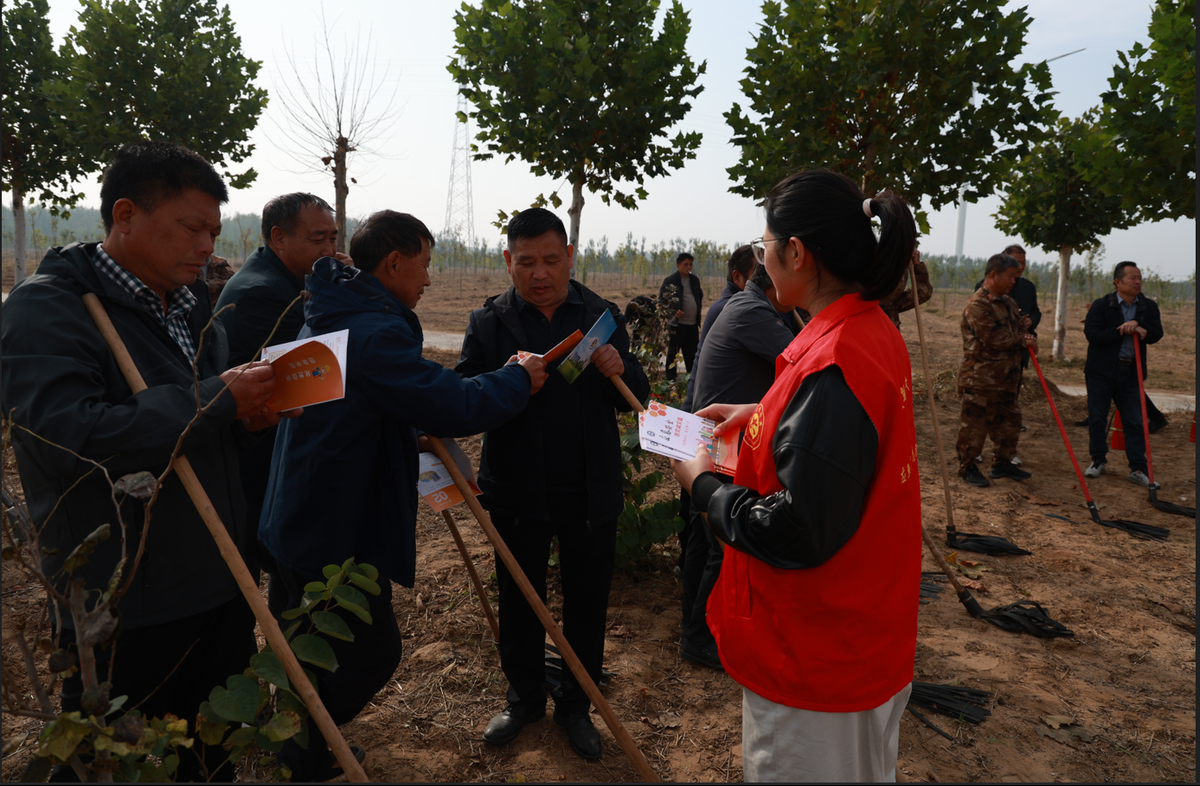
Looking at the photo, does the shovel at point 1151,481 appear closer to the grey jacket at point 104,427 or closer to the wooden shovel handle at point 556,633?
the wooden shovel handle at point 556,633

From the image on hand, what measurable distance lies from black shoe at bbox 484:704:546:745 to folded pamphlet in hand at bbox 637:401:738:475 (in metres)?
1.45

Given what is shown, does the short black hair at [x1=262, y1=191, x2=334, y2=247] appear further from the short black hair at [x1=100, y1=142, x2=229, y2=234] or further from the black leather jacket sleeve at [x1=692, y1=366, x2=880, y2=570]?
the black leather jacket sleeve at [x1=692, y1=366, x2=880, y2=570]

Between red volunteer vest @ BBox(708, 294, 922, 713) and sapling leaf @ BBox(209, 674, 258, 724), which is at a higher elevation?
red volunteer vest @ BBox(708, 294, 922, 713)

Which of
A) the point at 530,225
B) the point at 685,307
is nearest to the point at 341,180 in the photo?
the point at 685,307

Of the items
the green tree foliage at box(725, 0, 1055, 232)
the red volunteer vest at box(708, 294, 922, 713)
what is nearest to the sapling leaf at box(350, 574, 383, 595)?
the red volunteer vest at box(708, 294, 922, 713)

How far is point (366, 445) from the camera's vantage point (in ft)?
7.01

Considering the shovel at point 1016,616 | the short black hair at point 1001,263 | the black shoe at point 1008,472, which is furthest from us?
the black shoe at point 1008,472

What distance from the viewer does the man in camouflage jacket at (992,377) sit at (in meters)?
6.45

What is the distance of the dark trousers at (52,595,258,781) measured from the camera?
5.73 ft

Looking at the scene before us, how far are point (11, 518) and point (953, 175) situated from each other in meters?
6.69

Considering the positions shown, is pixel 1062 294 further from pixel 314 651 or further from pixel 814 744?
pixel 314 651

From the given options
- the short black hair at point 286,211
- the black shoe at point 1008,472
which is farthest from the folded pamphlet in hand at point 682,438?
the black shoe at point 1008,472

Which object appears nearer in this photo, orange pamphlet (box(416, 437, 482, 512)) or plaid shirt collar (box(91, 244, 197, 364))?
plaid shirt collar (box(91, 244, 197, 364))

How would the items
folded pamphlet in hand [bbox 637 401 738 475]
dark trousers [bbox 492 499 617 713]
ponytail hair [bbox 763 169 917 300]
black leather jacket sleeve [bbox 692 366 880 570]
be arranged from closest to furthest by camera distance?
black leather jacket sleeve [bbox 692 366 880 570] < ponytail hair [bbox 763 169 917 300] < folded pamphlet in hand [bbox 637 401 738 475] < dark trousers [bbox 492 499 617 713]
